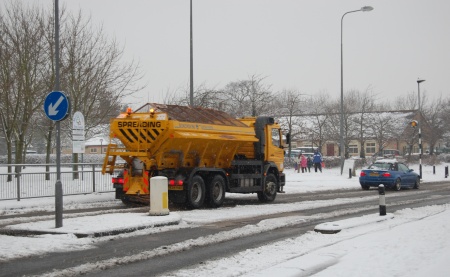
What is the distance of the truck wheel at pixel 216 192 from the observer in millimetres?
18391

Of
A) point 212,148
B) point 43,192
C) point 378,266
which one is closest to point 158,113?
point 212,148

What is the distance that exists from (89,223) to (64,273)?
4.60 m

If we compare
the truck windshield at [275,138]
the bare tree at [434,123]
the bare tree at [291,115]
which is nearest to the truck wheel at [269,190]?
the truck windshield at [275,138]

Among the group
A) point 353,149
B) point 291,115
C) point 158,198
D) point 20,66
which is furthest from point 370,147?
point 158,198

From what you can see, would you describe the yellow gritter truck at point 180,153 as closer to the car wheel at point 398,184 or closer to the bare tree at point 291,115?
the car wheel at point 398,184

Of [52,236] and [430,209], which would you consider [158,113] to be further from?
[430,209]

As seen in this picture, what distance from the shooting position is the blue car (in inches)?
1131

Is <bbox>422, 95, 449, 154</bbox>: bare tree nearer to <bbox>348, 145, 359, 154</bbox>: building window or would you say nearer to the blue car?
<bbox>348, 145, 359, 154</bbox>: building window

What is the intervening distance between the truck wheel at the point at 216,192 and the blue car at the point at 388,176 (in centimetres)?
1253

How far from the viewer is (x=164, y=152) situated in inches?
685

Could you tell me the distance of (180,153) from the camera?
17828mm

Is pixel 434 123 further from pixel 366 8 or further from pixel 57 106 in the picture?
pixel 57 106

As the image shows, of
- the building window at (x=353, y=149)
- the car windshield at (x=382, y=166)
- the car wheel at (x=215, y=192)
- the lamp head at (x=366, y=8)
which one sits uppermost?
the lamp head at (x=366, y=8)

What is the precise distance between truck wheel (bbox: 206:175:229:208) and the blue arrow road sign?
703 cm
